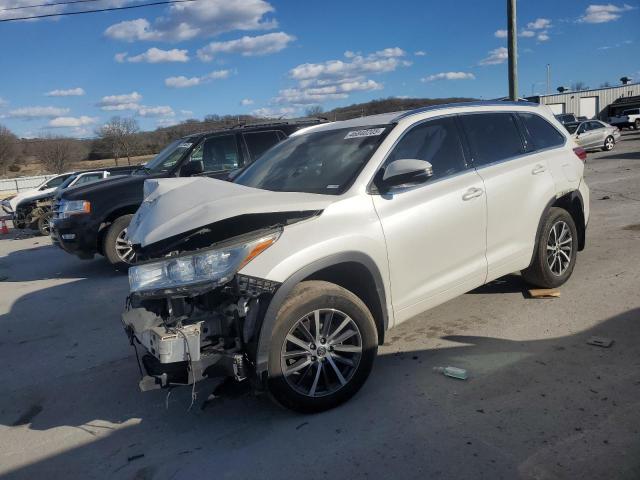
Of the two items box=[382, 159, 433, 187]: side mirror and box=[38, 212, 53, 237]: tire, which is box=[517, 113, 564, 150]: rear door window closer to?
box=[382, 159, 433, 187]: side mirror

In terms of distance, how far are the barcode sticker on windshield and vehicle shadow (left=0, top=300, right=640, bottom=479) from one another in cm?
180

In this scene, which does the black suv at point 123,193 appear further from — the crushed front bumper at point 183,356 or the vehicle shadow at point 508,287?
the crushed front bumper at point 183,356

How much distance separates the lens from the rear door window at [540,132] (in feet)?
17.5

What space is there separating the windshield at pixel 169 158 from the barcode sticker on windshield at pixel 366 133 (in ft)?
15.6

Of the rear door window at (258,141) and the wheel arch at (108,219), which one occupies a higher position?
the rear door window at (258,141)

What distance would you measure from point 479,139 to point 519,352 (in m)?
1.89

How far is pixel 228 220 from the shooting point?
10.9 ft

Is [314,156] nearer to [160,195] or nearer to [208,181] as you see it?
[208,181]

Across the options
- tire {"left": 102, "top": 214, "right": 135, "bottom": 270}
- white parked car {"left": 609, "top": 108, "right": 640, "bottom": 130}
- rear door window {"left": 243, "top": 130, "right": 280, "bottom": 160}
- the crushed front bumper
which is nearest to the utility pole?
rear door window {"left": 243, "top": 130, "right": 280, "bottom": 160}

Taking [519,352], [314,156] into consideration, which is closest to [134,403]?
[314,156]

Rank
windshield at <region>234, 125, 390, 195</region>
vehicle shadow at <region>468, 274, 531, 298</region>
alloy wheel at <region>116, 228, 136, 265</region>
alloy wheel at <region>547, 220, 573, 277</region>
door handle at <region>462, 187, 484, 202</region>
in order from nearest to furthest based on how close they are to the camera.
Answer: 1. windshield at <region>234, 125, 390, 195</region>
2. door handle at <region>462, 187, 484, 202</region>
3. alloy wheel at <region>547, 220, 573, 277</region>
4. vehicle shadow at <region>468, 274, 531, 298</region>
5. alloy wheel at <region>116, 228, 136, 265</region>

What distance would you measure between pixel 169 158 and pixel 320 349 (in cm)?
623

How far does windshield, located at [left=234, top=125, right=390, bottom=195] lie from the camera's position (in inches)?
157

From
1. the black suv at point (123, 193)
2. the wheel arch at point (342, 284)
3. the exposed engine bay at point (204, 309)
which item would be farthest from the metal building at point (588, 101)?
the exposed engine bay at point (204, 309)
